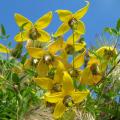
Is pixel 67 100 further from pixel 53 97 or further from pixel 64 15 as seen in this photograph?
pixel 64 15

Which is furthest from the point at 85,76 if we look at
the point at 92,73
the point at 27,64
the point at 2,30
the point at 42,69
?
the point at 2,30

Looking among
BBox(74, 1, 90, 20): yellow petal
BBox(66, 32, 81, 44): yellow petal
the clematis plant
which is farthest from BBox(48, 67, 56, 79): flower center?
BBox(74, 1, 90, 20): yellow petal

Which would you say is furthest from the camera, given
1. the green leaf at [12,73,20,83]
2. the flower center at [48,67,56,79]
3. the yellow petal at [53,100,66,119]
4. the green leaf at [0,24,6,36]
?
the green leaf at [0,24,6,36]

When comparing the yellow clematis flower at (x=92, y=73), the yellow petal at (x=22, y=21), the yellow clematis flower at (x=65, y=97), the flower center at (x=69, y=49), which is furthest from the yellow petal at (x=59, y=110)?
the yellow petal at (x=22, y=21)

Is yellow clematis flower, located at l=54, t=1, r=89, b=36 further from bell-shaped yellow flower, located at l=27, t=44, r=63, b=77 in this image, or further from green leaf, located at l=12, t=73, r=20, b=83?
green leaf, located at l=12, t=73, r=20, b=83

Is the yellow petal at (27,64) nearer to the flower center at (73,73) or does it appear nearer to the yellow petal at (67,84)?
the flower center at (73,73)

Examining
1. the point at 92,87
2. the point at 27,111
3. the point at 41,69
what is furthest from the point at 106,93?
the point at 27,111
